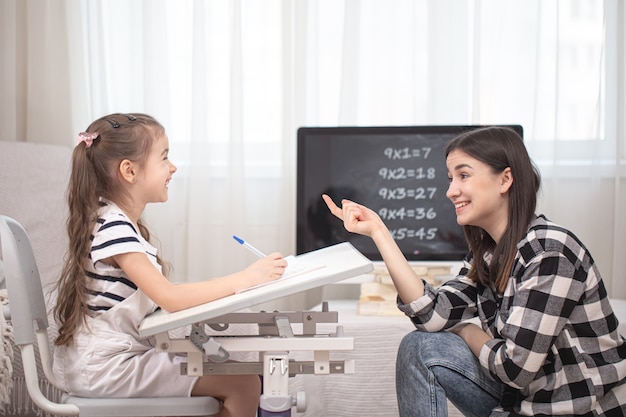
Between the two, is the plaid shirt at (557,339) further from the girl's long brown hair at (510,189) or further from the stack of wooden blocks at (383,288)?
the stack of wooden blocks at (383,288)

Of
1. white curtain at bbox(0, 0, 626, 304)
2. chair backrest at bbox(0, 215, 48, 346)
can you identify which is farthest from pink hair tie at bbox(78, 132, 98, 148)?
white curtain at bbox(0, 0, 626, 304)

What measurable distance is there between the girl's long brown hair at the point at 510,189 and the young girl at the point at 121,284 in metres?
0.44

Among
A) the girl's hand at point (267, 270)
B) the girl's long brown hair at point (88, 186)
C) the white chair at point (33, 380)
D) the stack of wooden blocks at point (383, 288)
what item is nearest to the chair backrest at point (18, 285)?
the white chair at point (33, 380)

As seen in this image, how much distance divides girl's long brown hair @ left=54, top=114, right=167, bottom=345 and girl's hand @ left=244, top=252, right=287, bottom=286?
13.5 inches

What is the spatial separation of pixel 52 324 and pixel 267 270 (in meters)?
0.96

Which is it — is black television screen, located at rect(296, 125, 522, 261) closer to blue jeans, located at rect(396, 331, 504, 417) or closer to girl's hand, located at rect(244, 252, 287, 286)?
blue jeans, located at rect(396, 331, 504, 417)

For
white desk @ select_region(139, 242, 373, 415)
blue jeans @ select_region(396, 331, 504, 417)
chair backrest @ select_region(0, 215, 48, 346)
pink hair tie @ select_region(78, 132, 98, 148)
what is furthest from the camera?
pink hair tie @ select_region(78, 132, 98, 148)

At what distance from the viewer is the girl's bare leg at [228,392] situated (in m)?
1.25

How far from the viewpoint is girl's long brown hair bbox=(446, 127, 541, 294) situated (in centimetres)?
139

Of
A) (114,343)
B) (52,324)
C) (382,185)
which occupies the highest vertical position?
(382,185)

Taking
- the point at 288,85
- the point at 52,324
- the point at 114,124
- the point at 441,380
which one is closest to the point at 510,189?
the point at 441,380

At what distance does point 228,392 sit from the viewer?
49.4 inches

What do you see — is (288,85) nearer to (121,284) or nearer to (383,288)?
(383,288)

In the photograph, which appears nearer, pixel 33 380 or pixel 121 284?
pixel 33 380
